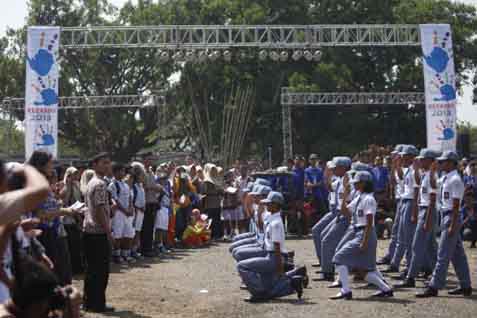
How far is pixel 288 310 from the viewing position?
10.6 m

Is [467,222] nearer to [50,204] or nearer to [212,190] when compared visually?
[212,190]

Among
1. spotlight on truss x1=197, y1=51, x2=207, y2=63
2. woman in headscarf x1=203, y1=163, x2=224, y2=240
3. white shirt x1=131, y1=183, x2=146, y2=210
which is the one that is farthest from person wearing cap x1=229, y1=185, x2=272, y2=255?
spotlight on truss x1=197, y1=51, x2=207, y2=63

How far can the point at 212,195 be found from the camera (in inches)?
862

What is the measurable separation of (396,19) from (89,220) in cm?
3831

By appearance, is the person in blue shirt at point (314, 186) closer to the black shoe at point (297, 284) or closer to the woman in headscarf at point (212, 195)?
the woman in headscarf at point (212, 195)

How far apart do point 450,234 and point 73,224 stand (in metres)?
5.83

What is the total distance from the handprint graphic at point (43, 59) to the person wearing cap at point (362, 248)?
1169cm

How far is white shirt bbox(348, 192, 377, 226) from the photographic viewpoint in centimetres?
1143

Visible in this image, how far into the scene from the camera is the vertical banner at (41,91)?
20.9m

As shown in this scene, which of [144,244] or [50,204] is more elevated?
[50,204]

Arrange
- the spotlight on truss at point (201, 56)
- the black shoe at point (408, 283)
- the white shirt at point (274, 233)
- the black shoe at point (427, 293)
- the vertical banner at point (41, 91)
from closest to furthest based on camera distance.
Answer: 1. the white shirt at point (274, 233)
2. the black shoe at point (427, 293)
3. the black shoe at point (408, 283)
4. the vertical banner at point (41, 91)
5. the spotlight on truss at point (201, 56)

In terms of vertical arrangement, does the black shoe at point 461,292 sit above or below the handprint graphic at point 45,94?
below

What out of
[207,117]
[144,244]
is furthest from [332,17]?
[144,244]

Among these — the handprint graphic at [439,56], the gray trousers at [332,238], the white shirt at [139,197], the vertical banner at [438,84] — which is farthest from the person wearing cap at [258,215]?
the handprint graphic at [439,56]
